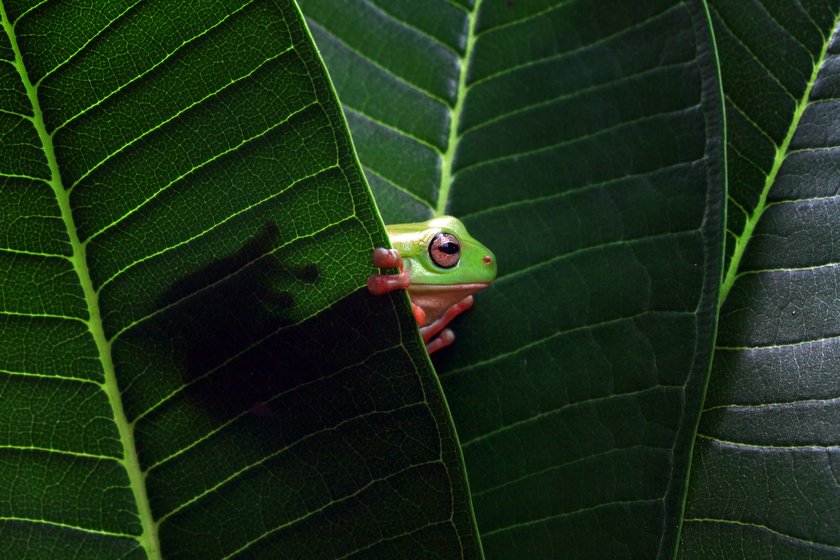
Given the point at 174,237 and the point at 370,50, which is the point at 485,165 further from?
the point at 174,237

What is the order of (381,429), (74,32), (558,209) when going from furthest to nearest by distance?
(558,209), (381,429), (74,32)

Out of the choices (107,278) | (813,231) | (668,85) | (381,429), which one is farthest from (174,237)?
(813,231)

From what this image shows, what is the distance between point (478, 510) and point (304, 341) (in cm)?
40

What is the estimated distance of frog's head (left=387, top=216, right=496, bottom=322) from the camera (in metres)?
1.26

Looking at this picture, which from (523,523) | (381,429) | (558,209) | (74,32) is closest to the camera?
(74,32)

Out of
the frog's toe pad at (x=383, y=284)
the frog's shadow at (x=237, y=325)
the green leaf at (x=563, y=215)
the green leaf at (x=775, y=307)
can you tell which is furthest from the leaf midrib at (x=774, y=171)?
the frog's shadow at (x=237, y=325)

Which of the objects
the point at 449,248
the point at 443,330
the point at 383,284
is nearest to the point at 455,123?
the point at 449,248

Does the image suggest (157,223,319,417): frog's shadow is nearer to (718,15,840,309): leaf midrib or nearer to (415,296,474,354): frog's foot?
(415,296,474,354): frog's foot

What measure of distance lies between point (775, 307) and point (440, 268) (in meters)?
0.54

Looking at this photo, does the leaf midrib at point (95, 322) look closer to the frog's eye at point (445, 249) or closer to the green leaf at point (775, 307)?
the frog's eye at point (445, 249)

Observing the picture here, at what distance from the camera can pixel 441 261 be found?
53.8 inches

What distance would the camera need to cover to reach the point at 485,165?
127 cm

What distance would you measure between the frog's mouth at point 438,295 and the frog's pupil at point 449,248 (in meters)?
0.06

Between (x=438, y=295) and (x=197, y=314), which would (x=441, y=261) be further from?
(x=197, y=314)
